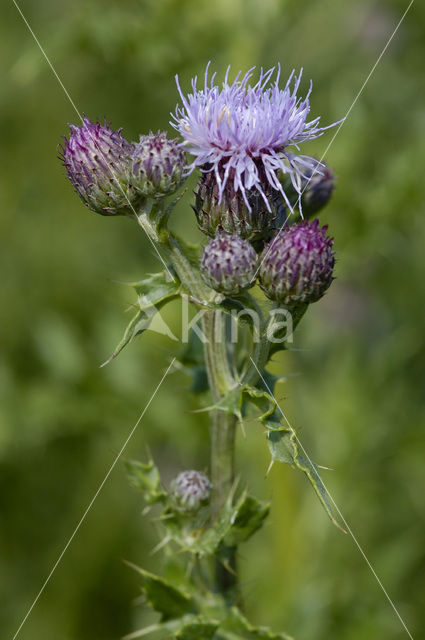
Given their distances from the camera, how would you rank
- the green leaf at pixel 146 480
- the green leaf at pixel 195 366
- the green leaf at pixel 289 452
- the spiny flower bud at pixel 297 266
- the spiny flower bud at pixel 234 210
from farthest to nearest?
the green leaf at pixel 195 366
the green leaf at pixel 146 480
the spiny flower bud at pixel 234 210
the spiny flower bud at pixel 297 266
the green leaf at pixel 289 452

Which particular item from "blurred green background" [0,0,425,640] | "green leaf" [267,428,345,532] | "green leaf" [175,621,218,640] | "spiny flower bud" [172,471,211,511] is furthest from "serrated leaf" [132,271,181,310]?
"blurred green background" [0,0,425,640]

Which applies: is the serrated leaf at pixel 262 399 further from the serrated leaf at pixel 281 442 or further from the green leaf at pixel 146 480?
the green leaf at pixel 146 480

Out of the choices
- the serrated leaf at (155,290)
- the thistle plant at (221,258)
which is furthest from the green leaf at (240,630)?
the serrated leaf at (155,290)

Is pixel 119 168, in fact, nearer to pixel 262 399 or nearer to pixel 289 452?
pixel 262 399

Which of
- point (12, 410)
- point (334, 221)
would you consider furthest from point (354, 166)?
point (12, 410)

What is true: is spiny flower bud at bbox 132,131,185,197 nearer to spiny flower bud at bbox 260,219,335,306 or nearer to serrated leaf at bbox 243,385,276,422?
spiny flower bud at bbox 260,219,335,306

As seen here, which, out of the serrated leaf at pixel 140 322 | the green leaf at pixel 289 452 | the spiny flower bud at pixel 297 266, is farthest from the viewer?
the spiny flower bud at pixel 297 266
